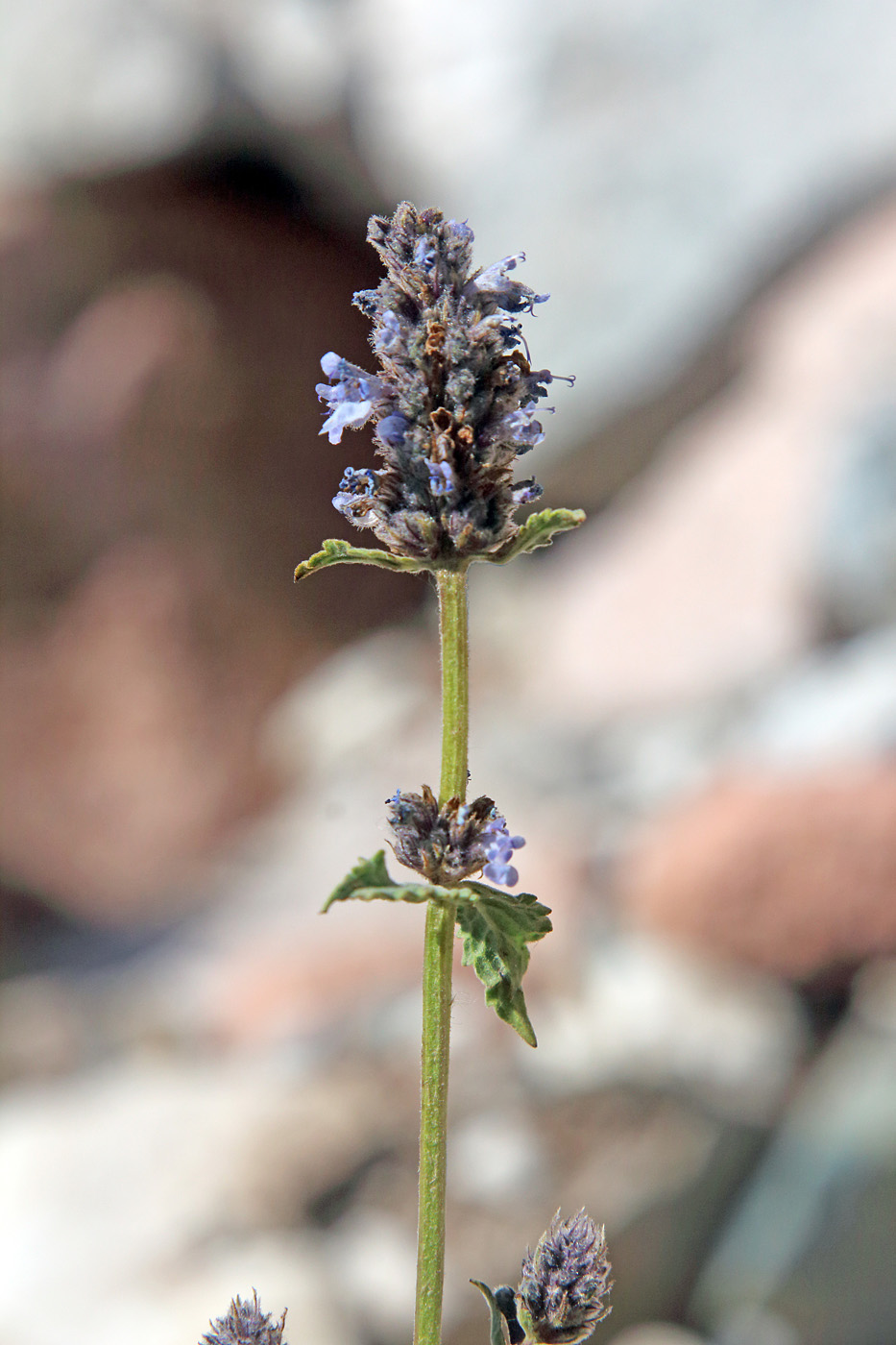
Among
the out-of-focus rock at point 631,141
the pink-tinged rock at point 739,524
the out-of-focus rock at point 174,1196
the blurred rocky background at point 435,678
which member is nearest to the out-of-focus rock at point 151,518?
the blurred rocky background at point 435,678

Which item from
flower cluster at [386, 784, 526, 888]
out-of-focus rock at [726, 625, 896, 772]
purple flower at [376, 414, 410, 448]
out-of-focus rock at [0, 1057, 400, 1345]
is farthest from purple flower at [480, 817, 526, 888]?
out-of-focus rock at [726, 625, 896, 772]

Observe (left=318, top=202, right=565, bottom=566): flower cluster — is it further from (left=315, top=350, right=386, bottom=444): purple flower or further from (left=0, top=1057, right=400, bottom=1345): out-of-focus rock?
(left=0, top=1057, right=400, bottom=1345): out-of-focus rock

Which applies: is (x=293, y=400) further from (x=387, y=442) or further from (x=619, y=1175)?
(x=387, y=442)

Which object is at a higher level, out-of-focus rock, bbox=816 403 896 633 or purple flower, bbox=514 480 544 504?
out-of-focus rock, bbox=816 403 896 633

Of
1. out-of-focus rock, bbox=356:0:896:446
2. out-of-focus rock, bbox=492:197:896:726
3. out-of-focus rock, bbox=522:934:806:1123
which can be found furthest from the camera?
out-of-focus rock, bbox=356:0:896:446

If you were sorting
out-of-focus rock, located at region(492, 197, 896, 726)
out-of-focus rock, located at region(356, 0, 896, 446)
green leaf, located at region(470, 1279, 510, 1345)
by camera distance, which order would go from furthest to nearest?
out-of-focus rock, located at region(356, 0, 896, 446)
out-of-focus rock, located at region(492, 197, 896, 726)
green leaf, located at region(470, 1279, 510, 1345)

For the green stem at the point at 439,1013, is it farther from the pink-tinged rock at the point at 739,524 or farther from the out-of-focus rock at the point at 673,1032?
the pink-tinged rock at the point at 739,524

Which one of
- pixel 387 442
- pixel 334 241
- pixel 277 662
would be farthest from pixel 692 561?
pixel 387 442
